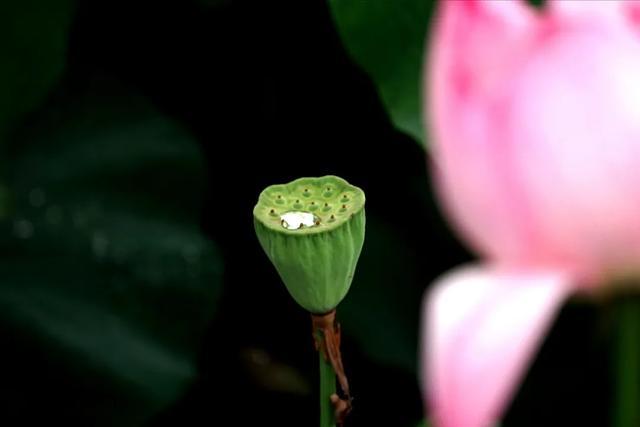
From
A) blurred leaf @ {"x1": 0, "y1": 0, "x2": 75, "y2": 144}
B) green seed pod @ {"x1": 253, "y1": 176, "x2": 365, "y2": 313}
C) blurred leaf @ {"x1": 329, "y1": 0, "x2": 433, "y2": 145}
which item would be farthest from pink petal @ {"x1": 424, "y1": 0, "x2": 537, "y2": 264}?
blurred leaf @ {"x1": 0, "y1": 0, "x2": 75, "y2": 144}

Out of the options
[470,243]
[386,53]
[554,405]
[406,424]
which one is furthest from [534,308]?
[406,424]

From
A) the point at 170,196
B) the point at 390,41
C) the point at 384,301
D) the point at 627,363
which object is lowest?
the point at 384,301

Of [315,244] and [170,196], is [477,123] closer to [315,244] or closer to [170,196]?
[315,244]

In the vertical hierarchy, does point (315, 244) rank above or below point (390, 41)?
above

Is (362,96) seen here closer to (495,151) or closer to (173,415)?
(173,415)

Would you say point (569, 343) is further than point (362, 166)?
No

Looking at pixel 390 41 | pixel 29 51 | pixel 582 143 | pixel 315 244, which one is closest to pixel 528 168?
pixel 582 143

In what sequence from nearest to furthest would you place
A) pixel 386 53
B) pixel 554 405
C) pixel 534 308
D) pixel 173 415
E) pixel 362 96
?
pixel 534 308 → pixel 386 53 → pixel 554 405 → pixel 362 96 → pixel 173 415
